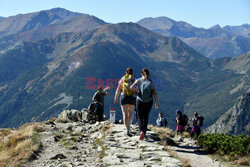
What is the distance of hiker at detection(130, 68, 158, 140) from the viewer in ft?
42.8

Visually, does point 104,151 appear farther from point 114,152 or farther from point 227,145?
point 227,145

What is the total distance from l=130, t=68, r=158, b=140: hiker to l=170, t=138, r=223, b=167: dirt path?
209 centimetres

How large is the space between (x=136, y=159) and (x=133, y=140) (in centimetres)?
292

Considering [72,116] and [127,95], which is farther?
[72,116]

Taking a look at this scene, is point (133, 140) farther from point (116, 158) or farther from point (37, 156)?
point (37, 156)

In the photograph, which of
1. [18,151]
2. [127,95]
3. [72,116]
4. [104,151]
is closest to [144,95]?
[127,95]

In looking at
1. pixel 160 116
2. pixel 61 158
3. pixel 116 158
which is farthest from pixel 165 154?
pixel 160 116

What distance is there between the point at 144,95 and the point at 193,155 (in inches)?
137

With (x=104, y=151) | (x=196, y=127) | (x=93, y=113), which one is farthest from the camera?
(x=93, y=113)

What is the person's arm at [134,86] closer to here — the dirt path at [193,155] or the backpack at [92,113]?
the dirt path at [193,155]

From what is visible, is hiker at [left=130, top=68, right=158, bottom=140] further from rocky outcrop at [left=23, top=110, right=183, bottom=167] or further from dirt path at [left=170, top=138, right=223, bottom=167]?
dirt path at [left=170, top=138, right=223, bottom=167]

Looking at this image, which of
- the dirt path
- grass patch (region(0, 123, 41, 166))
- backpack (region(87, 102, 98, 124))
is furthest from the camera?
backpack (region(87, 102, 98, 124))

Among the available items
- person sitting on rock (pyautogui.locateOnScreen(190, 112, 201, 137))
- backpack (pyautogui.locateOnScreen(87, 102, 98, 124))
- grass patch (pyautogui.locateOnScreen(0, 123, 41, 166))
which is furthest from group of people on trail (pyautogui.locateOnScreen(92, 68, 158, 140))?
backpack (pyautogui.locateOnScreen(87, 102, 98, 124))

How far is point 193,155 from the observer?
40.5 feet
